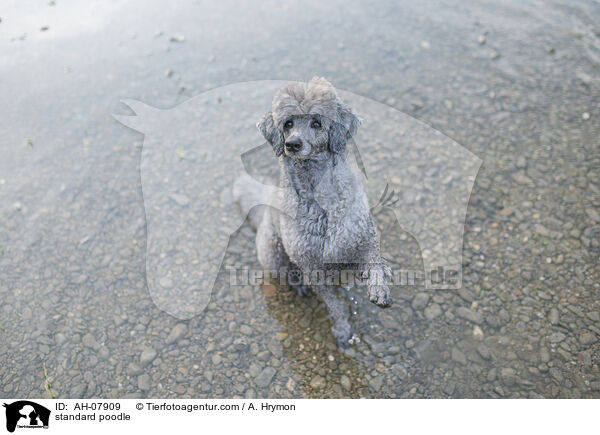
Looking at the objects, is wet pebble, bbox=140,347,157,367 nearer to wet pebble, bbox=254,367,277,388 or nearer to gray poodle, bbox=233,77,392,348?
wet pebble, bbox=254,367,277,388

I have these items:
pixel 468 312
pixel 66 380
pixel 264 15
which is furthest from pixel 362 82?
pixel 66 380

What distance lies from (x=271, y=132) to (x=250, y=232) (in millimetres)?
2001

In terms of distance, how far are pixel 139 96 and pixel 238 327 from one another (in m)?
4.16

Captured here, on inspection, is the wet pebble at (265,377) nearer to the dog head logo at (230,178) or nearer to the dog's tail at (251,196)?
the dog head logo at (230,178)

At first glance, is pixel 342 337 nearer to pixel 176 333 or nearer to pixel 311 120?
pixel 176 333

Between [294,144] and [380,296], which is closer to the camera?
[294,144]

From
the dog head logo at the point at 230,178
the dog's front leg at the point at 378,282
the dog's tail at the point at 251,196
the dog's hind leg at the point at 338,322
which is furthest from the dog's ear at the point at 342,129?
the dog's tail at the point at 251,196

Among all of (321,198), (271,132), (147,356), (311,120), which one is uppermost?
(311,120)

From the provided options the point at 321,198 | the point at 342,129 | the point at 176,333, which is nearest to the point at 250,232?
the point at 176,333

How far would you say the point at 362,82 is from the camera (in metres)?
6.50

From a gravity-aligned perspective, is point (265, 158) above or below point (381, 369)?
above

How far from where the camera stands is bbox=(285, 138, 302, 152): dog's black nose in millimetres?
2768

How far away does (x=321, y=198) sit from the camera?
3.18 metres

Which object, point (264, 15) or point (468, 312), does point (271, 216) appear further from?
point (264, 15)
